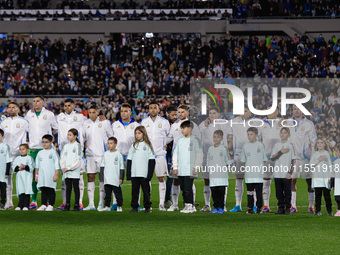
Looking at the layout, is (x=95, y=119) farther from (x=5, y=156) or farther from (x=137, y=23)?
(x=137, y=23)

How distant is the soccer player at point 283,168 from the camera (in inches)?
492

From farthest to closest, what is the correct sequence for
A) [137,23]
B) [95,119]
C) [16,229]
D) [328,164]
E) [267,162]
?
[137,23], [95,119], [267,162], [328,164], [16,229]

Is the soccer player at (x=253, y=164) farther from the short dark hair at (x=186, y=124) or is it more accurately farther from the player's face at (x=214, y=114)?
the short dark hair at (x=186, y=124)

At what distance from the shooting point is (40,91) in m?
33.2

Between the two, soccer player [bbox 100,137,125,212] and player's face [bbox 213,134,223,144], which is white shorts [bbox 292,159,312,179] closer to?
player's face [bbox 213,134,223,144]

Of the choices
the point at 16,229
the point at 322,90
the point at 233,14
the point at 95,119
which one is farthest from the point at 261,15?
the point at 16,229

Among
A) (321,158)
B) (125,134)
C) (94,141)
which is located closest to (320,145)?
(321,158)

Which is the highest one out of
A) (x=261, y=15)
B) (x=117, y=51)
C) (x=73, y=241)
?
(x=261, y=15)

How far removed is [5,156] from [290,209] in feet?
20.5

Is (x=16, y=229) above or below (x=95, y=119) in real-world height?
below

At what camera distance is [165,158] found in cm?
1378

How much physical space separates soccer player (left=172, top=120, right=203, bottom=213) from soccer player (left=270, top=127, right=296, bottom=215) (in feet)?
5.11

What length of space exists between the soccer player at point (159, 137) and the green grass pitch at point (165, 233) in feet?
2.86

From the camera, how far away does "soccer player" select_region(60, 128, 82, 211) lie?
1325cm
